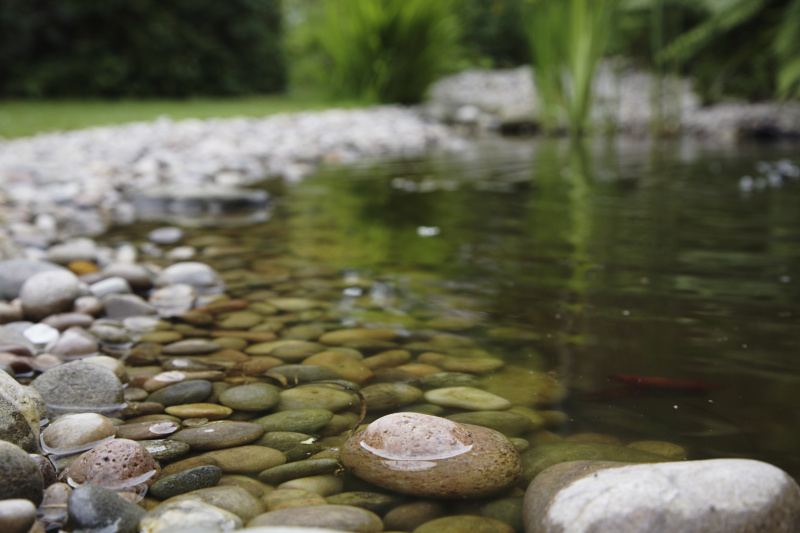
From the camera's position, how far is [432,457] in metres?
1.07

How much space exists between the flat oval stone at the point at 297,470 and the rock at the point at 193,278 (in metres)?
1.11

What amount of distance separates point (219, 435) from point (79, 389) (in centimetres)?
33

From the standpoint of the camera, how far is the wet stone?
3.28ft

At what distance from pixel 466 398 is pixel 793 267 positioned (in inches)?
52.4

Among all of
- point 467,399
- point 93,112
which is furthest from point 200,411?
point 93,112

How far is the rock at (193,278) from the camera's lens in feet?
6.93

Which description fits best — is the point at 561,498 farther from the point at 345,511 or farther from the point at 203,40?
the point at 203,40

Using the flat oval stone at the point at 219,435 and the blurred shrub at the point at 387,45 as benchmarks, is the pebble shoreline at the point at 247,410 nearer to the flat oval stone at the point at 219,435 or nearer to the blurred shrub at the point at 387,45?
the flat oval stone at the point at 219,435

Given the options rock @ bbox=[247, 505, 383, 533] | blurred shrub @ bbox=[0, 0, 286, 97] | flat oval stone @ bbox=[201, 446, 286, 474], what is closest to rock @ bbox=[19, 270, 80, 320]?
flat oval stone @ bbox=[201, 446, 286, 474]

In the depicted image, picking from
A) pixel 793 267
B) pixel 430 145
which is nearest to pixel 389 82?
pixel 430 145

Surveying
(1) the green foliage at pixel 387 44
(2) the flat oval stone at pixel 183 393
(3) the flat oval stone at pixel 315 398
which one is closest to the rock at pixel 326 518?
(3) the flat oval stone at pixel 315 398

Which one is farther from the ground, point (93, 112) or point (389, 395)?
point (93, 112)

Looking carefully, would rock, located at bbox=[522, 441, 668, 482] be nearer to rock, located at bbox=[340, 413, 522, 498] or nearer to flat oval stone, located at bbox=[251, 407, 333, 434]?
rock, located at bbox=[340, 413, 522, 498]

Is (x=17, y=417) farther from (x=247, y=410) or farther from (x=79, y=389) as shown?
(x=247, y=410)
